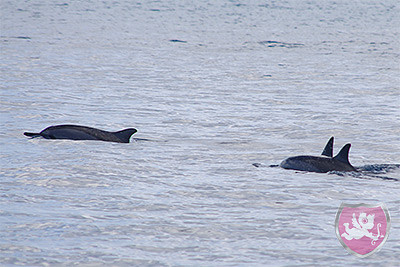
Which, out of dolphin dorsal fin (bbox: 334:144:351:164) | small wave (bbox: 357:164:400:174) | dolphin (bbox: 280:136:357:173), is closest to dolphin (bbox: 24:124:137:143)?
dolphin (bbox: 280:136:357:173)

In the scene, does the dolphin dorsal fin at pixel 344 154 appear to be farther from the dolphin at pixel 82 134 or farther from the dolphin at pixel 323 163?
the dolphin at pixel 82 134

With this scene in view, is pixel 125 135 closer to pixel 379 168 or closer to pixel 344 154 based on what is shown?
pixel 344 154

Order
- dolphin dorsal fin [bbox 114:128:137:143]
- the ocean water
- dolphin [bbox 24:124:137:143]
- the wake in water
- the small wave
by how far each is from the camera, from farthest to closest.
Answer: dolphin dorsal fin [bbox 114:128:137:143], dolphin [bbox 24:124:137:143], the small wave, the wake in water, the ocean water

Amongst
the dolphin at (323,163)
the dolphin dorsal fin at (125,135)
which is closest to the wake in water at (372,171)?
the dolphin at (323,163)

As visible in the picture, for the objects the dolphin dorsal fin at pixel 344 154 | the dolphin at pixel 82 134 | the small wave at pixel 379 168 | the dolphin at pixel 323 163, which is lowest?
the dolphin at pixel 82 134

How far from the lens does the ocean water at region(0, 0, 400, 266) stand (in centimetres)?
760

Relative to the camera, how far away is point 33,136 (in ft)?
46.8

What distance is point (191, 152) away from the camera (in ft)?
43.6

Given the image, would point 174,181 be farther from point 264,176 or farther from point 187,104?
point 187,104

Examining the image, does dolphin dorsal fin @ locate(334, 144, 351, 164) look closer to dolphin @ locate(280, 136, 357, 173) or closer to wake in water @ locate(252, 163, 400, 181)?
dolphin @ locate(280, 136, 357, 173)

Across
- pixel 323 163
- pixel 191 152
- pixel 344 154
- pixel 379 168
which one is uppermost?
pixel 344 154

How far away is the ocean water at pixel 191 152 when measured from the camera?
24.9ft

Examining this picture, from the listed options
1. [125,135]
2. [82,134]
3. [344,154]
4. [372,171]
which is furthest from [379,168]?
[82,134]

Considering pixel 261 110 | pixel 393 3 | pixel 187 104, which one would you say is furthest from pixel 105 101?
pixel 393 3
